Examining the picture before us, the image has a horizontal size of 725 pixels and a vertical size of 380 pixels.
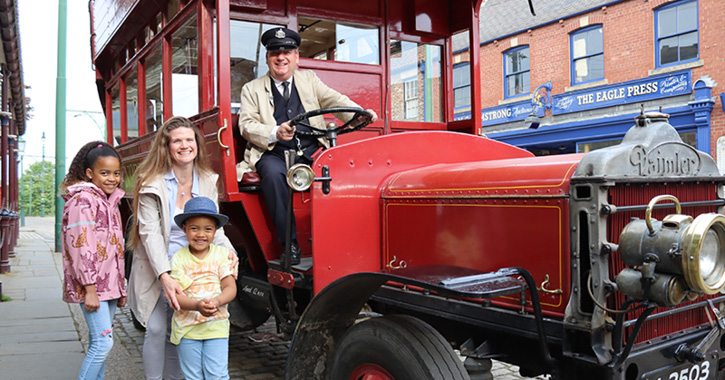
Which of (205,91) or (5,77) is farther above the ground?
(5,77)

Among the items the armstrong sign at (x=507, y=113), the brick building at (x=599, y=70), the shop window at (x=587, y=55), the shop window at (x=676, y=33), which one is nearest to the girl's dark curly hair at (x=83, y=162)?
the brick building at (x=599, y=70)

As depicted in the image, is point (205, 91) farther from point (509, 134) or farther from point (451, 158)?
point (509, 134)

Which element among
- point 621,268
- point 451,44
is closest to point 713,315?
point 621,268

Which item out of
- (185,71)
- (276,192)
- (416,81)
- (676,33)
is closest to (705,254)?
(276,192)

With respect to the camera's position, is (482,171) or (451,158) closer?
(482,171)

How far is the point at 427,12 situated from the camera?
15.8 ft

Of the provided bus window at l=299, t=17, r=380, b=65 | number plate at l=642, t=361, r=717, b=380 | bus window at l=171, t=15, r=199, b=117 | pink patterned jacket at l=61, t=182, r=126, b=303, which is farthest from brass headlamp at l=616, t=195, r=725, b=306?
bus window at l=171, t=15, r=199, b=117

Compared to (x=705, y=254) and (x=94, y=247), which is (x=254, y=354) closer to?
(x=94, y=247)

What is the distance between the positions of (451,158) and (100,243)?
204 centimetres

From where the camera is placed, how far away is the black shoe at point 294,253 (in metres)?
3.59

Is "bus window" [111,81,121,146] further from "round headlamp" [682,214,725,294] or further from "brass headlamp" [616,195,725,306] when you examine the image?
"round headlamp" [682,214,725,294]

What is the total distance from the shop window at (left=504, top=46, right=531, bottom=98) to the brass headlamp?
618 inches

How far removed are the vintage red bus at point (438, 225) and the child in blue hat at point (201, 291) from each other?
0.44 meters

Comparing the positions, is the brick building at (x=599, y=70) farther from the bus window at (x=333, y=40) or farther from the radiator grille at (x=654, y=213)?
the radiator grille at (x=654, y=213)
